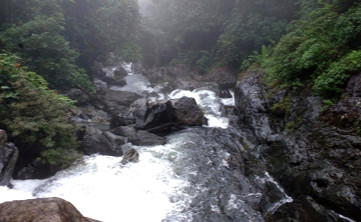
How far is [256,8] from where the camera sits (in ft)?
76.6

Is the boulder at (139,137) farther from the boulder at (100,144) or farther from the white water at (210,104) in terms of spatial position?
the white water at (210,104)

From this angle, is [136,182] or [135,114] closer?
[136,182]

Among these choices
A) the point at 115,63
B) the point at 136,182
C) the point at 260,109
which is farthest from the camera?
the point at 115,63

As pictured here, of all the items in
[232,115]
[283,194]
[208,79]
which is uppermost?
[208,79]

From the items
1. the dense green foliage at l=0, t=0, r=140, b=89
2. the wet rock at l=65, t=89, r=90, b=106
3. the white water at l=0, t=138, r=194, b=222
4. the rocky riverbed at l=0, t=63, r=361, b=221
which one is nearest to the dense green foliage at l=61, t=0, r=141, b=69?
the dense green foliage at l=0, t=0, r=140, b=89

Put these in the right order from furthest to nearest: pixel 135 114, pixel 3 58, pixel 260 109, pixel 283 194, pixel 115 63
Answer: pixel 115 63, pixel 135 114, pixel 260 109, pixel 3 58, pixel 283 194

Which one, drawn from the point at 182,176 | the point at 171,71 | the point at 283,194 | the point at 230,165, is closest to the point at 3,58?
the point at 182,176

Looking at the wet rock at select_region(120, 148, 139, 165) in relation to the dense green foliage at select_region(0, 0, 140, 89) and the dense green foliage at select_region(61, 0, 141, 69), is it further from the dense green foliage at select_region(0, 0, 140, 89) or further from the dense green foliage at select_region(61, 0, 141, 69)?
the dense green foliage at select_region(61, 0, 141, 69)

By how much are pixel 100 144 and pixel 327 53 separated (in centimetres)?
996

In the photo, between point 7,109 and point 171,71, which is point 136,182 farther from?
point 171,71

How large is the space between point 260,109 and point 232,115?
3.08 meters

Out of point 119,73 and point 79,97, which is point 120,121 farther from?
point 119,73

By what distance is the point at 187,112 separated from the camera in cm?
1426

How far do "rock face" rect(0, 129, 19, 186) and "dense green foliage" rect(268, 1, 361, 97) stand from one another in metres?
10.4
